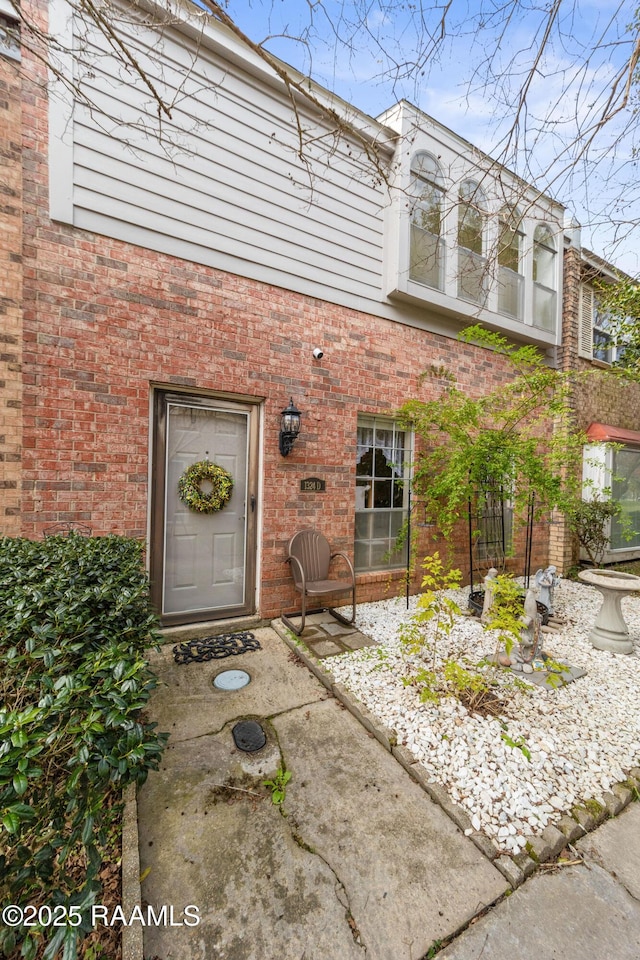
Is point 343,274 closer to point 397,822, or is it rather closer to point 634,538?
point 397,822

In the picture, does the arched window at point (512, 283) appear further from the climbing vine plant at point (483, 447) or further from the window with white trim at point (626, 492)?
the window with white trim at point (626, 492)

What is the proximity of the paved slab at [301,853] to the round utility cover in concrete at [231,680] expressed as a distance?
412 mm

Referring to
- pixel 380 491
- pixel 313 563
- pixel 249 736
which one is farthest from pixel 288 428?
pixel 249 736

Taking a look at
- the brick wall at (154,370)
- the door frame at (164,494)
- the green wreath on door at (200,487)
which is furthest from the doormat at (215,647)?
the green wreath on door at (200,487)

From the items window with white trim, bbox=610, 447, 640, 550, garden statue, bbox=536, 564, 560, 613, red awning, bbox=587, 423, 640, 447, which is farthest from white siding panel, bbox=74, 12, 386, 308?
window with white trim, bbox=610, 447, 640, 550

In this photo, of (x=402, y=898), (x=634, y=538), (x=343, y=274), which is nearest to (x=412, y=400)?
(x=343, y=274)

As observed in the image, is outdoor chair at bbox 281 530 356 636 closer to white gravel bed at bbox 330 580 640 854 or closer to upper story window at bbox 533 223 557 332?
white gravel bed at bbox 330 580 640 854

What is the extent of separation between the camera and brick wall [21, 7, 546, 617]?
10.1ft

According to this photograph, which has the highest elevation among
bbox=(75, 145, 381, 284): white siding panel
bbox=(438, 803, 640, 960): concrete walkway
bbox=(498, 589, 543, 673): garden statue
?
bbox=(75, 145, 381, 284): white siding panel

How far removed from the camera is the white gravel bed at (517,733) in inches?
75.5

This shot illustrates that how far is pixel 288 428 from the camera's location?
3.90m

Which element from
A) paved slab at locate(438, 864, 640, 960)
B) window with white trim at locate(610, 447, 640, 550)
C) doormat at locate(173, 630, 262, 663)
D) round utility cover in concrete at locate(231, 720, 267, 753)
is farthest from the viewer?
window with white trim at locate(610, 447, 640, 550)

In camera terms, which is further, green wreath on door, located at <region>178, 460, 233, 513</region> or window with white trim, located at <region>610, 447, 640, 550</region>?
window with white trim, located at <region>610, 447, 640, 550</region>

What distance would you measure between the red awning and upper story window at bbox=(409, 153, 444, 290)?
4.05 metres
